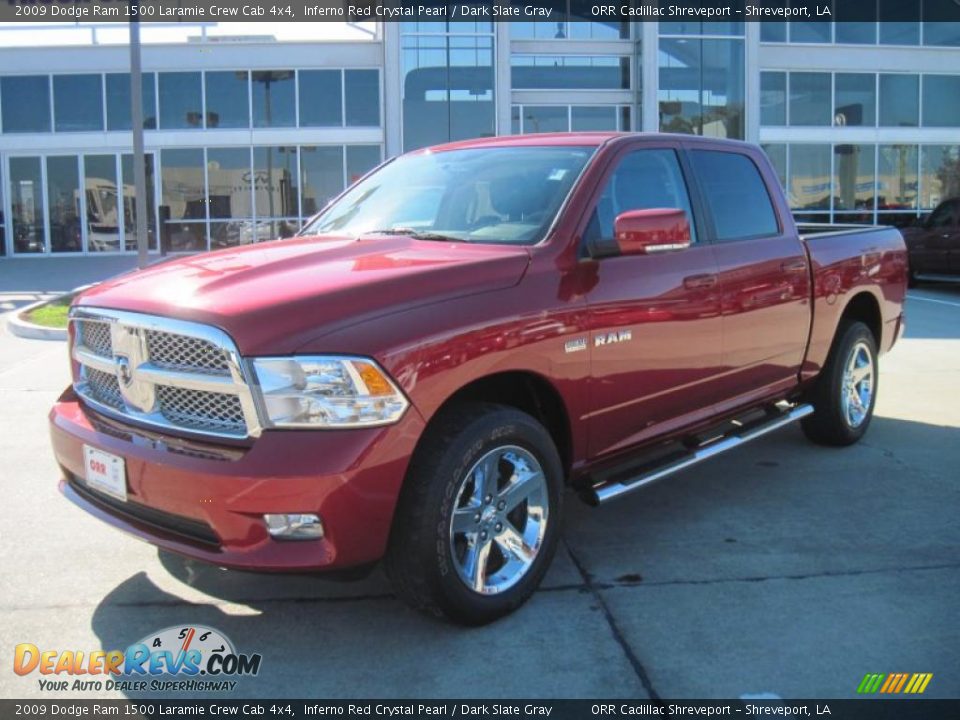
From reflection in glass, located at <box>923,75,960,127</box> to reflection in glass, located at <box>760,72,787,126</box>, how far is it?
4.37 meters

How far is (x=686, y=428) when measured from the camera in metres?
Answer: 4.63

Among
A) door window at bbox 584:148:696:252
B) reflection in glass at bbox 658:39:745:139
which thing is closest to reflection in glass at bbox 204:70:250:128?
reflection in glass at bbox 658:39:745:139

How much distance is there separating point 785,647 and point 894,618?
→ 1.83 feet

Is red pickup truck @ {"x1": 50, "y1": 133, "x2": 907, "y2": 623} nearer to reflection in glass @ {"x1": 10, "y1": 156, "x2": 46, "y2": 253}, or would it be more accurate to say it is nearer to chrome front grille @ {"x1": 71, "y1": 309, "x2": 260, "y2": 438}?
chrome front grille @ {"x1": 71, "y1": 309, "x2": 260, "y2": 438}

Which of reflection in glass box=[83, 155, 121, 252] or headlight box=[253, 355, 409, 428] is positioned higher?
reflection in glass box=[83, 155, 121, 252]

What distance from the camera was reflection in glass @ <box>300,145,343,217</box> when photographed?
79.5ft

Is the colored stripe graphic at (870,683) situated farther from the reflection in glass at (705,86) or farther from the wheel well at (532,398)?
the reflection in glass at (705,86)

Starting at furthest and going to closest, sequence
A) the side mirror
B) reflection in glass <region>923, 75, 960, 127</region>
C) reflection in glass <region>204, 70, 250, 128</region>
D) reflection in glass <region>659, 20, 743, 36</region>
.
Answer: reflection in glass <region>923, 75, 960, 127</region> < reflection in glass <region>659, 20, 743, 36</region> < reflection in glass <region>204, 70, 250, 128</region> < the side mirror

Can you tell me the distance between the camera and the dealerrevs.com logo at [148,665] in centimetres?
319

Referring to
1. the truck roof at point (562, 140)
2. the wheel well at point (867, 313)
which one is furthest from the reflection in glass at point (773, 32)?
the truck roof at point (562, 140)

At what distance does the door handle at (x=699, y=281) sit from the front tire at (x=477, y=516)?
1261 mm

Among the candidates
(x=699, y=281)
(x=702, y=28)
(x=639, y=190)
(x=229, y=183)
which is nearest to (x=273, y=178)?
(x=229, y=183)

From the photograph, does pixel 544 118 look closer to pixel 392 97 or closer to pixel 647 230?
pixel 392 97

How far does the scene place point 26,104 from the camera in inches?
946
